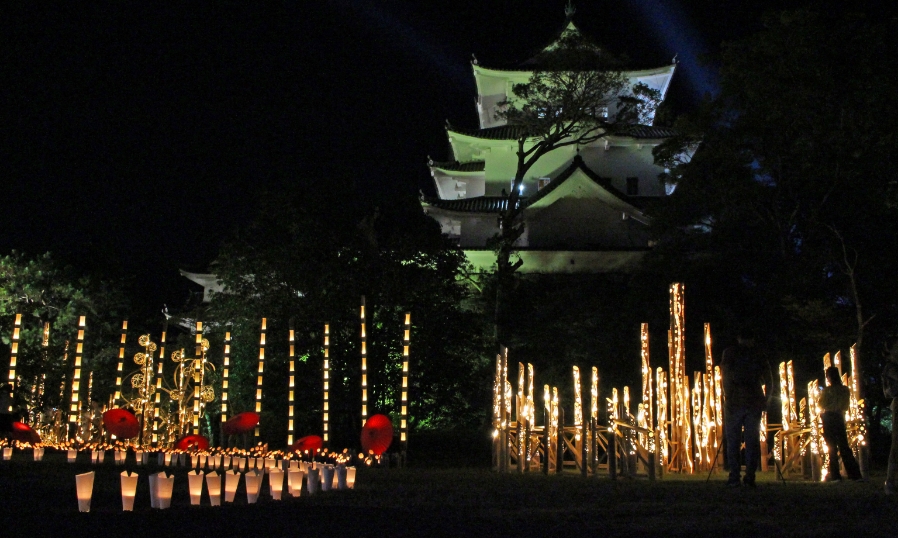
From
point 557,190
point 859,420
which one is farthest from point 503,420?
point 557,190

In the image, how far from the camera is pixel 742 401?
7.25 metres

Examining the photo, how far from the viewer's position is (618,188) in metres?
26.7

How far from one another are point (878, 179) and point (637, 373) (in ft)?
17.9

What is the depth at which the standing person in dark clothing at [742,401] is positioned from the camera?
23.7ft

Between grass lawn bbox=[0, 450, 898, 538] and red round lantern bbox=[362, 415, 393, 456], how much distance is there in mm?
4347

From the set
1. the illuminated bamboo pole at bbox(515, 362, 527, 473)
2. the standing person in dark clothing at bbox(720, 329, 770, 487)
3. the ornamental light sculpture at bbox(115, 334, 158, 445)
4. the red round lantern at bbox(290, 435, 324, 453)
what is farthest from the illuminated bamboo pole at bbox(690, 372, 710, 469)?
the ornamental light sculpture at bbox(115, 334, 158, 445)

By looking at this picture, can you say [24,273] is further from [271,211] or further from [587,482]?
[587,482]

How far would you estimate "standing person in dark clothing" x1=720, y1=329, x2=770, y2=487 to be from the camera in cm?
723

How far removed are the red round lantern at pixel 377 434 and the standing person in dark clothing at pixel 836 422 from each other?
5.42 metres

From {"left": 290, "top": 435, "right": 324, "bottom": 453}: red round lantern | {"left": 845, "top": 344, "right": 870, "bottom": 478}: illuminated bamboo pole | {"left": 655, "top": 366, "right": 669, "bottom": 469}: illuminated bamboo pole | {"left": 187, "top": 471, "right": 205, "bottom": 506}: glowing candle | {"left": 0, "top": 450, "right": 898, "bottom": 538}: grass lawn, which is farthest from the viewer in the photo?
{"left": 290, "top": 435, "right": 324, "bottom": 453}: red round lantern

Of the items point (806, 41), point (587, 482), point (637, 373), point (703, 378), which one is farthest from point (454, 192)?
point (587, 482)

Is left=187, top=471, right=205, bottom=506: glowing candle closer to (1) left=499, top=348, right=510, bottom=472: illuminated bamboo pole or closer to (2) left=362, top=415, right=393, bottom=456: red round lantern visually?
(1) left=499, top=348, right=510, bottom=472: illuminated bamboo pole

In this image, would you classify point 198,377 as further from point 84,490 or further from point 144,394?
point 84,490

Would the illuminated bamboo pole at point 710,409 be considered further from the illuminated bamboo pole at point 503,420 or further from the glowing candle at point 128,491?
the glowing candle at point 128,491
